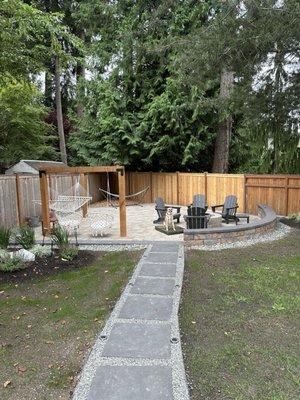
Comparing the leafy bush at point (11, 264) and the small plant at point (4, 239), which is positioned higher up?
the small plant at point (4, 239)

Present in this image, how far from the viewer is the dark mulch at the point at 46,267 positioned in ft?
17.6

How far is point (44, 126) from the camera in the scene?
49.2 feet

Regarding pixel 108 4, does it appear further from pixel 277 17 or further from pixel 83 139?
pixel 277 17

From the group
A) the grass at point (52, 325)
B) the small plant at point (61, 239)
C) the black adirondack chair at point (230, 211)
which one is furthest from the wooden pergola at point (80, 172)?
the black adirondack chair at point (230, 211)

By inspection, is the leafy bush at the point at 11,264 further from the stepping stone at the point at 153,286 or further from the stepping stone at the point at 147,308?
the stepping stone at the point at 147,308

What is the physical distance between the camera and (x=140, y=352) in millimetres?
2977

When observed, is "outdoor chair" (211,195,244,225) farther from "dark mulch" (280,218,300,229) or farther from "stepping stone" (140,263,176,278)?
"stepping stone" (140,263,176,278)

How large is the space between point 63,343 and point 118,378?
38.1 inches

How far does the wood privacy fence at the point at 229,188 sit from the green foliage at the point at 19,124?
5.16m

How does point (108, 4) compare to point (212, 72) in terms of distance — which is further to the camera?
point (108, 4)

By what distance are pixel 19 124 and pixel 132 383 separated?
41.5ft

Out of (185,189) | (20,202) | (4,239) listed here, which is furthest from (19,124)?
(4,239)

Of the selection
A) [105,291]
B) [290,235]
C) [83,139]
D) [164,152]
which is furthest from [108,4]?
[105,291]

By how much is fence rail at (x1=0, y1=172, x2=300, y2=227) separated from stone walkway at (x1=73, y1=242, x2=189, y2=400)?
562cm
